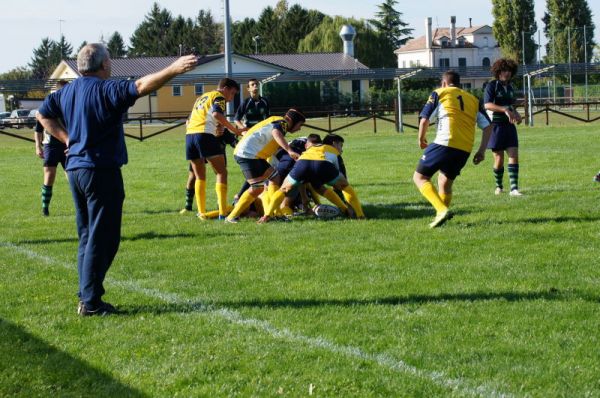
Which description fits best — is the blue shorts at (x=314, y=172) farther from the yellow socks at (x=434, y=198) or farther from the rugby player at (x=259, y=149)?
the yellow socks at (x=434, y=198)

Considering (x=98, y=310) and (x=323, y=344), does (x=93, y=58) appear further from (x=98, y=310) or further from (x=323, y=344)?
(x=323, y=344)

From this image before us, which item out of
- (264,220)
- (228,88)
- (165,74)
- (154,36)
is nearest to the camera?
(165,74)

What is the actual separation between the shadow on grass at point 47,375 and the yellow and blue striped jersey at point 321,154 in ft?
19.3

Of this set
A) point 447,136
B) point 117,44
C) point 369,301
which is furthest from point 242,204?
point 117,44

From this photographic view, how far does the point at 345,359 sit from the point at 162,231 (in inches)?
245

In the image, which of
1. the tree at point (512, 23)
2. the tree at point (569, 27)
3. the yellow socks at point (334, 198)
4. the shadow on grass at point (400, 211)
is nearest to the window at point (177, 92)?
the tree at point (512, 23)

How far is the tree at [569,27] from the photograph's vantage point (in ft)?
280

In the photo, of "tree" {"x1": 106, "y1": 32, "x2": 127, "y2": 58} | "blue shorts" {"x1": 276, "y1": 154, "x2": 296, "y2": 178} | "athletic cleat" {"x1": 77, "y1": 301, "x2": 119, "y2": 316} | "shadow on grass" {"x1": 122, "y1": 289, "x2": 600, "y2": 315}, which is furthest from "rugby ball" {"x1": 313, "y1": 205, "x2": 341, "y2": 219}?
"tree" {"x1": 106, "y1": 32, "x2": 127, "y2": 58}

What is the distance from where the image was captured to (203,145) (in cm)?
1216

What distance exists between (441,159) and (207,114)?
11.1 feet

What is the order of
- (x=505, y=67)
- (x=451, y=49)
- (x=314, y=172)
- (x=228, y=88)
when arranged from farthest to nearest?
(x=451, y=49)
(x=505, y=67)
(x=228, y=88)
(x=314, y=172)

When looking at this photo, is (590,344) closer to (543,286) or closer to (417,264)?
(543,286)

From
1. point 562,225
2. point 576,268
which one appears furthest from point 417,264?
point 562,225

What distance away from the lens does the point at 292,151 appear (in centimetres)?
1156
